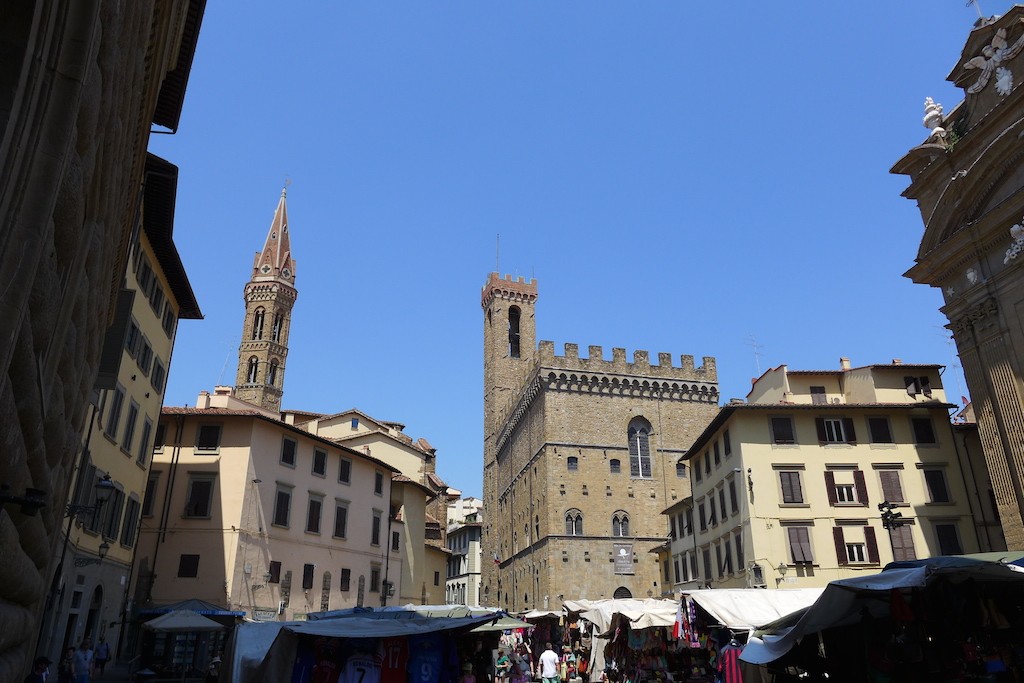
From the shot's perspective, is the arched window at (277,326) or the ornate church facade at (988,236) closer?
the ornate church facade at (988,236)

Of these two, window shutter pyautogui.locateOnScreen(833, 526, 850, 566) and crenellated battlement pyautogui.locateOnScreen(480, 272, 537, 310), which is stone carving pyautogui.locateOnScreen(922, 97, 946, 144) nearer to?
window shutter pyautogui.locateOnScreen(833, 526, 850, 566)

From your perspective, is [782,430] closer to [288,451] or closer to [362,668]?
[288,451]

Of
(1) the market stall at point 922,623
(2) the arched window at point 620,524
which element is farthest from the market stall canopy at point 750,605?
(2) the arched window at point 620,524

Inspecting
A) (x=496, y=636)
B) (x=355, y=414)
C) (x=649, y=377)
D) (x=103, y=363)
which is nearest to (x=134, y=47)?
(x=103, y=363)

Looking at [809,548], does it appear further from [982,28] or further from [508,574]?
[508,574]

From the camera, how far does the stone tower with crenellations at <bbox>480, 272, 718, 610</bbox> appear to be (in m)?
45.4

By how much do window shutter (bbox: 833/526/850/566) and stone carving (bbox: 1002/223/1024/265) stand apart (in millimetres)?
11275

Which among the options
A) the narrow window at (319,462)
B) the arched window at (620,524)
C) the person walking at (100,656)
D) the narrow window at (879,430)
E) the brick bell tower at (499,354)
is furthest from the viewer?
the brick bell tower at (499,354)

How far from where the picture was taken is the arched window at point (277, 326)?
233 ft

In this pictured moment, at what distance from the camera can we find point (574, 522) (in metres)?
46.2

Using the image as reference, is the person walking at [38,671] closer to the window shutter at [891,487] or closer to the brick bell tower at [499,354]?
the window shutter at [891,487]

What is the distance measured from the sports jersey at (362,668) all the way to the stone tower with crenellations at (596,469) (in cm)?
3565

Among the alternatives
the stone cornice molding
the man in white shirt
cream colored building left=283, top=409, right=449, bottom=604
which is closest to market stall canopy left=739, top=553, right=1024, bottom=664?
the man in white shirt

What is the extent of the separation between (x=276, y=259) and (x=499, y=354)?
26130mm
